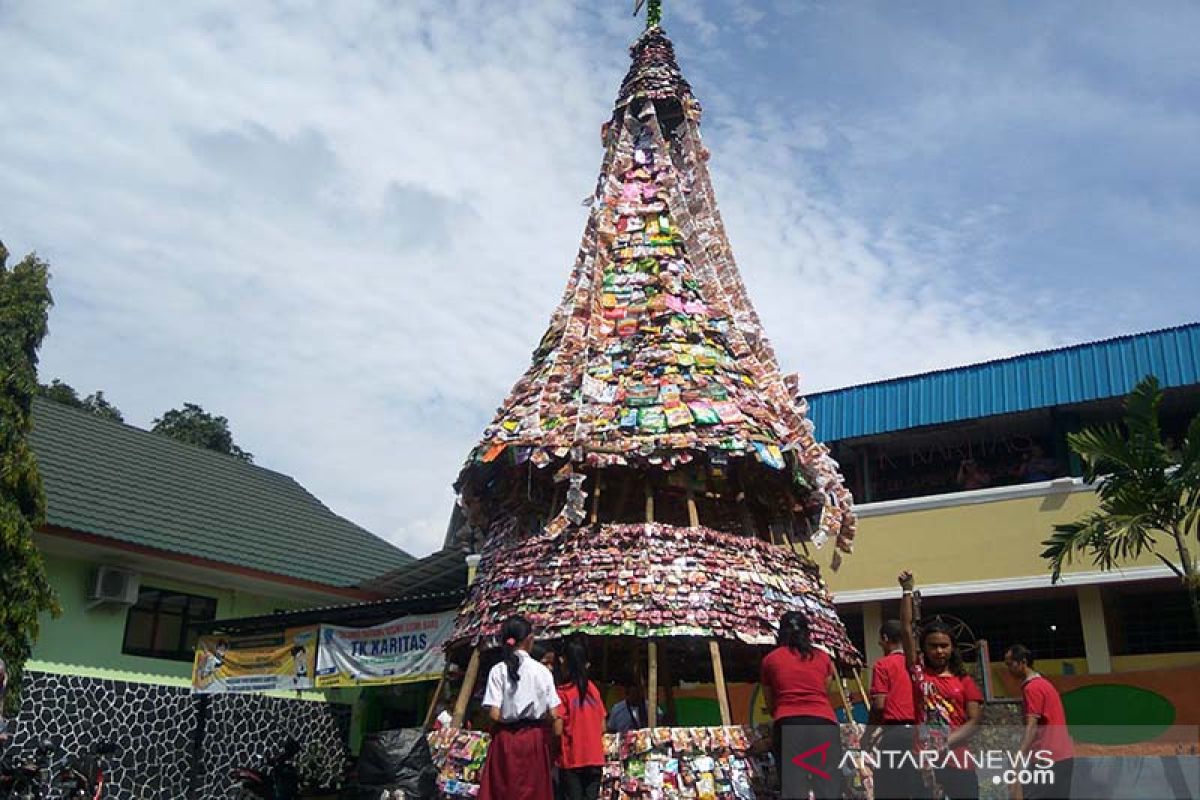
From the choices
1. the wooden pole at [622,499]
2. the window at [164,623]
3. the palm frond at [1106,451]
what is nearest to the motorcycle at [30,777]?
the window at [164,623]

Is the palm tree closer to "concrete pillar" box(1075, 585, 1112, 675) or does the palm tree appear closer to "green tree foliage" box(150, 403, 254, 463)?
"concrete pillar" box(1075, 585, 1112, 675)

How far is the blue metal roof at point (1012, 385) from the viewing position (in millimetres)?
14312

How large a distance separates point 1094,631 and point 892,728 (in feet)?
28.4

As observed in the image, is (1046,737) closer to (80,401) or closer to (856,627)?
(856,627)

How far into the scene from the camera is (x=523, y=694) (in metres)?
6.31

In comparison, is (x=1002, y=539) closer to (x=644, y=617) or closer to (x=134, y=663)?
(x=644, y=617)

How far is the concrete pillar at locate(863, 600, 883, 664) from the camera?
15.1m

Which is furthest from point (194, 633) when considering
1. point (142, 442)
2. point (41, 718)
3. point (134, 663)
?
point (142, 442)

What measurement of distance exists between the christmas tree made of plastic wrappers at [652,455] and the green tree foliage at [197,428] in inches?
1037

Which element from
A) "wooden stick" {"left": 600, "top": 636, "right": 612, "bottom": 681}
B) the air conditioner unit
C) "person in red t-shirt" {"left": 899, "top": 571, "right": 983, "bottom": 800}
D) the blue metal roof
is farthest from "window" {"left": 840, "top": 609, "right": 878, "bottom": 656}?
the air conditioner unit

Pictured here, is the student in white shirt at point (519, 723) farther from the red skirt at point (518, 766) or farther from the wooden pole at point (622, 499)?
the wooden pole at point (622, 499)

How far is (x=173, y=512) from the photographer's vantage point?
723 inches

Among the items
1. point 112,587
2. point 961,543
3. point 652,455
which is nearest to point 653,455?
point 652,455

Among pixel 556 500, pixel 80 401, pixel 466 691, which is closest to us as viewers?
pixel 466 691
